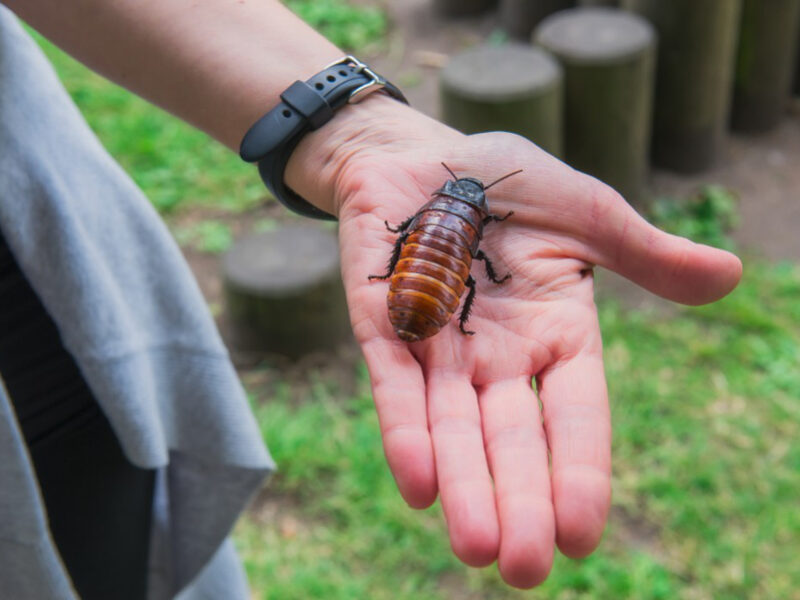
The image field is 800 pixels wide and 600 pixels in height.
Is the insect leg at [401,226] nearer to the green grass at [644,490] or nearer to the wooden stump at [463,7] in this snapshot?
the green grass at [644,490]

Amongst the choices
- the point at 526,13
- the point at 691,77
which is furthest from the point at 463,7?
the point at 691,77

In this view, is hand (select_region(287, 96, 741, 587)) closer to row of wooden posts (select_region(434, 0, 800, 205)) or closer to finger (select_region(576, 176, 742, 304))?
finger (select_region(576, 176, 742, 304))

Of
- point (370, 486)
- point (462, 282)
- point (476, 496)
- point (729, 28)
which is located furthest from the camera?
point (729, 28)

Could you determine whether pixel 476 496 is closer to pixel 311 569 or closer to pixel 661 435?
pixel 311 569

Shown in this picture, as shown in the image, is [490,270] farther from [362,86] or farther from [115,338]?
[115,338]

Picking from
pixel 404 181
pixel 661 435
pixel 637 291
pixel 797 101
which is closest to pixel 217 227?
pixel 637 291

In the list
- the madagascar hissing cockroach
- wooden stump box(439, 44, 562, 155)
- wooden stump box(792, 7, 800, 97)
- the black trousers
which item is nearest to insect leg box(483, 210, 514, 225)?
the madagascar hissing cockroach
